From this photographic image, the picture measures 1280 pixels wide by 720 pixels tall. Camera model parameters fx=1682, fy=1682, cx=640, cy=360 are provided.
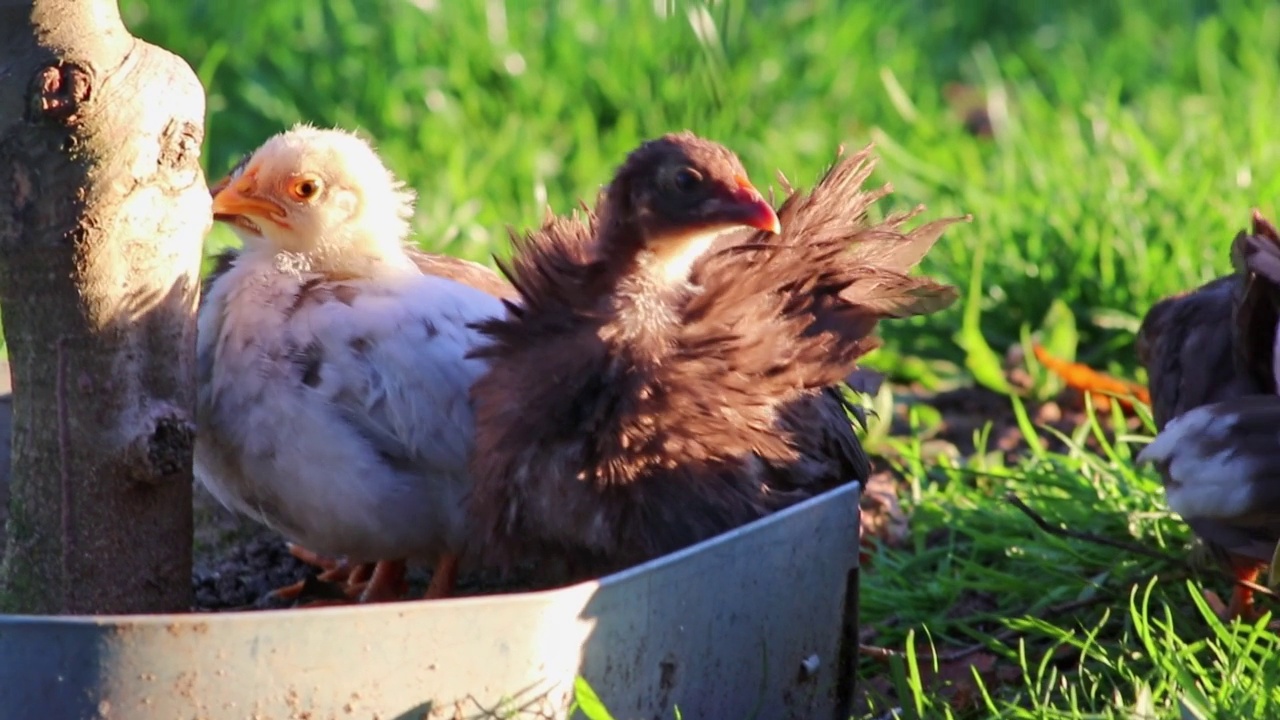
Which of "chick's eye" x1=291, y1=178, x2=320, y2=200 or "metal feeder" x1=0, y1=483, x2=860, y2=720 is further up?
"chick's eye" x1=291, y1=178, x2=320, y2=200

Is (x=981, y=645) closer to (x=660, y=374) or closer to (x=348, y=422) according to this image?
(x=660, y=374)

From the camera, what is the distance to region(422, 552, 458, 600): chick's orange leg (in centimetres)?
261

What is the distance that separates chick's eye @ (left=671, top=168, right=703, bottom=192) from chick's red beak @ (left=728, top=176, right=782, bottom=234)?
55 millimetres

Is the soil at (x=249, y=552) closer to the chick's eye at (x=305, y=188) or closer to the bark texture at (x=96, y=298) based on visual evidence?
the bark texture at (x=96, y=298)

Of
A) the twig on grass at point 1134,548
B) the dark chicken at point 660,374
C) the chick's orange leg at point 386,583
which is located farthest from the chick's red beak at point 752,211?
the chick's orange leg at point 386,583

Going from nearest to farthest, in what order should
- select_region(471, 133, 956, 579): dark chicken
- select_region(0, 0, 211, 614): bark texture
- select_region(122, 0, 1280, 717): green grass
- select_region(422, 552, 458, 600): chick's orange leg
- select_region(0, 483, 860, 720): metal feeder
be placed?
select_region(0, 483, 860, 720): metal feeder → select_region(0, 0, 211, 614): bark texture → select_region(471, 133, 956, 579): dark chicken → select_region(422, 552, 458, 600): chick's orange leg → select_region(122, 0, 1280, 717): green grass

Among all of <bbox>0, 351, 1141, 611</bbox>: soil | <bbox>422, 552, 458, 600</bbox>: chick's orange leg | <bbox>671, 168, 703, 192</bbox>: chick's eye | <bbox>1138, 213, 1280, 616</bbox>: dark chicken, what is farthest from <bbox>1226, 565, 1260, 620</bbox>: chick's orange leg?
<bbox>422, 552, 458, 600</bbox>: chick's orange leg

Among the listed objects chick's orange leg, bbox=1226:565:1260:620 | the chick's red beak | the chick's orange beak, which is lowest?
chick's orange leg, bbox=1226:565:1260:620

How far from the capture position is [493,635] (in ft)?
6.18

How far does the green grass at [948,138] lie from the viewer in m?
2.98

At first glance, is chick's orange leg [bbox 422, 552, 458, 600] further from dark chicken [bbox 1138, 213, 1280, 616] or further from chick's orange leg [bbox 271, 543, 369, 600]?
dark chicken [bbox 1138, 213, 1280, 616]

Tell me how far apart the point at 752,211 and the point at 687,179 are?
0.11 metres

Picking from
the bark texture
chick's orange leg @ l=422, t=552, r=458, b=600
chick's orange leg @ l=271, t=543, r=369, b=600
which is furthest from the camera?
chick's orange leg @ l=271, t=543, r=369, b=600

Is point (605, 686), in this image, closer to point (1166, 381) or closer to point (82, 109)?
point (82, 109)
